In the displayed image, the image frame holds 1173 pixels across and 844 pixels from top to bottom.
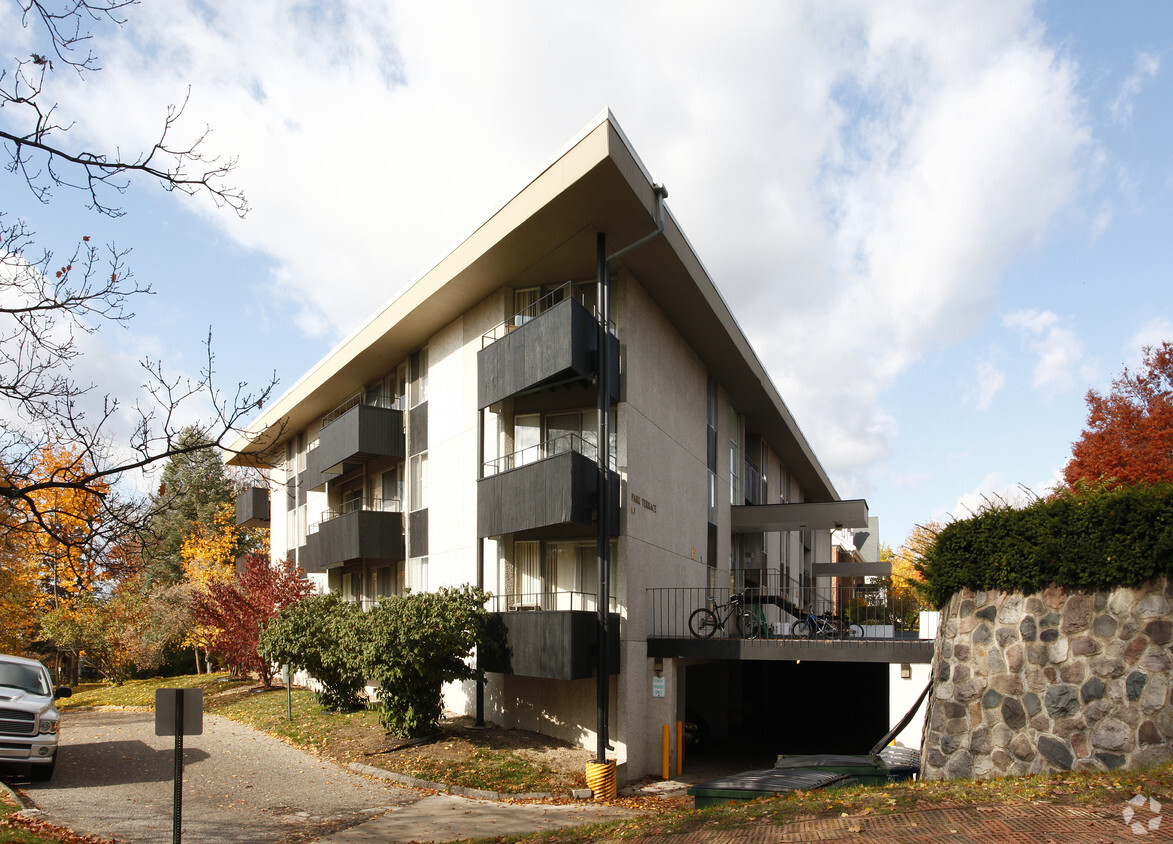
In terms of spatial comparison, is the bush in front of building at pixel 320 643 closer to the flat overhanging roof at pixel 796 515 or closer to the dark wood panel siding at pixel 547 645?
the dark wood panel siding at pixel 547 645

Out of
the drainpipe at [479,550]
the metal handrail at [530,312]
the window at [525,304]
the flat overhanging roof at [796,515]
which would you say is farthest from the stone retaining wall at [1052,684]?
the flat overhanging roof at [796,515]

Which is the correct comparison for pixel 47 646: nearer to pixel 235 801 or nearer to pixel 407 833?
pixel 235 801

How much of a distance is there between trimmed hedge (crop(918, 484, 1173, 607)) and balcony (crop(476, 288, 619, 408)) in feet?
25.3

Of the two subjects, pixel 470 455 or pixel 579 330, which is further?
pixel 470 455

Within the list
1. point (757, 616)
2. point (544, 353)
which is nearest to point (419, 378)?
point (544, 353)

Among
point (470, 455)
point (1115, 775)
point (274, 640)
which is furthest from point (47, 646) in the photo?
point (1115, 775)

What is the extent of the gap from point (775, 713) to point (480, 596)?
19696 mm

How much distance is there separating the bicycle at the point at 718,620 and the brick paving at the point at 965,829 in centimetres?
980

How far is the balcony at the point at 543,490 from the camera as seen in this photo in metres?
16.6

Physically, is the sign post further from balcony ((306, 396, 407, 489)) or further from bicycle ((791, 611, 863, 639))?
balcony ((306, 396, 407, 489))

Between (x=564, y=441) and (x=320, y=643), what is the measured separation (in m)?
7.77

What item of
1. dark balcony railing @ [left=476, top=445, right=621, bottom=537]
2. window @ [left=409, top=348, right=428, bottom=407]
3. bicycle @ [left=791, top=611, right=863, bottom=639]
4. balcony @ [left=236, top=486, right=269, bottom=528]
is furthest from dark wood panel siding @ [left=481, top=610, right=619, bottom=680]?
balcony @ [left=236, top=486, right=269, bottom=528]

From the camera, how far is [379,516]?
24000 millimetres

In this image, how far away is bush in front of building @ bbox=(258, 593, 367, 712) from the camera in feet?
64.8
